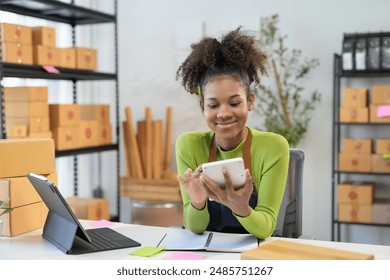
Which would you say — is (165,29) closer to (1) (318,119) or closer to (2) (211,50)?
(1) (318,119)

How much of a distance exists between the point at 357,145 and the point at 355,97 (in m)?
0.34

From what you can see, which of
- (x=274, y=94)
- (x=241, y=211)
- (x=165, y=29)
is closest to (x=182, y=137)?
(x=241, y=211)

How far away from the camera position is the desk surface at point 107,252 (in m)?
1.59

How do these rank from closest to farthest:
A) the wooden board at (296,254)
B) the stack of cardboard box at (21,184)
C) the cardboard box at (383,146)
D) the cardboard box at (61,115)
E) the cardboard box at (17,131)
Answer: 1. the wooden board at (296,254)
2. the stack of cardboard box at (21,184)
3. the cardboard box at (17,131)
4. the cardboard box at (61,115)
5. the cardboard box at (383,146)

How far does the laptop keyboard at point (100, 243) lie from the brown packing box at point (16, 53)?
1748mm

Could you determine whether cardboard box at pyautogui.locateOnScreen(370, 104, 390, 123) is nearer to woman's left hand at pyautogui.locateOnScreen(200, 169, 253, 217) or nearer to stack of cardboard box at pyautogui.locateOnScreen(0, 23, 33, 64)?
stack of cardboard box at pyautogui.locateOnScreen(0, 23, 33, 64)

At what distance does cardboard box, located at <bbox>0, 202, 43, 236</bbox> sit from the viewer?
1867mm

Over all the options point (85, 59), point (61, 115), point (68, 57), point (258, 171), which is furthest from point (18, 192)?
point (85, 59)

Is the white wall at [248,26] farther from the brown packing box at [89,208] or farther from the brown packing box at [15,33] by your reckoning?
the brown packing box at [15,33]

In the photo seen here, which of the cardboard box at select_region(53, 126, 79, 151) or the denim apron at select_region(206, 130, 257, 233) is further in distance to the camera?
the cardboard box at select_region(53, 126, 79, 151)

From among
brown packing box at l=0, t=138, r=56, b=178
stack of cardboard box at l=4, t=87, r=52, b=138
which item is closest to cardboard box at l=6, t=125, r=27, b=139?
stack of cardboard box at l=4, t=87, r=52, b=138

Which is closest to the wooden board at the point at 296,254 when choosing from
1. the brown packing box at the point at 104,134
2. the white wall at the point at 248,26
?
the brown packing box at the point at 104,134

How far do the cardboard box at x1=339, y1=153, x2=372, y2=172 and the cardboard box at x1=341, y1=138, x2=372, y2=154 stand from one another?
32 millimetres

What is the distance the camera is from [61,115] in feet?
11.9
